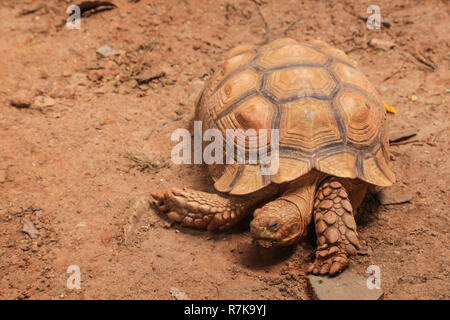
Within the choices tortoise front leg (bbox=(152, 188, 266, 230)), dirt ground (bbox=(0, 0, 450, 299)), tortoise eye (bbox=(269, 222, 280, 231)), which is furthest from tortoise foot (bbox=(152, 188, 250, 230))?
tortoise eye (bbox=(269, 222, 280, 231))

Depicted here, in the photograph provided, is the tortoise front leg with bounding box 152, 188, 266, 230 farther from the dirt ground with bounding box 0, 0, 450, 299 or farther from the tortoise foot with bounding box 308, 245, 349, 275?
the tortoise foot with bounding box 308, 245, 349, 275

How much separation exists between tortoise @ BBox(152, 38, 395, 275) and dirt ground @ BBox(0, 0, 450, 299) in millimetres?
231

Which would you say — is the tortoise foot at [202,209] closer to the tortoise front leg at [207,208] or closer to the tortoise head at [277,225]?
the tortoise front leg at [207,208]

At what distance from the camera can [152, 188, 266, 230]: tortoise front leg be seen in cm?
306

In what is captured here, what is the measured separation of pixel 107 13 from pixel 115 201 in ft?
9.80

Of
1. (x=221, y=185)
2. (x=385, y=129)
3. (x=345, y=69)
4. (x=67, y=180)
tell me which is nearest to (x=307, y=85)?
(x=345, y=69)

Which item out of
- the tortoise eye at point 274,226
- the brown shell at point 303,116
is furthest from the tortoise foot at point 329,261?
the brown shell at point 303,116

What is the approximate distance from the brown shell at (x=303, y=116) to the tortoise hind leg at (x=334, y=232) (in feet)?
0.57

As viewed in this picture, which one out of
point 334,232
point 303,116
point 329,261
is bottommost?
point 329,261

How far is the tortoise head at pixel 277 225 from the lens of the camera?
2.66 meters

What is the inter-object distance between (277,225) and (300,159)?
1.63 feet

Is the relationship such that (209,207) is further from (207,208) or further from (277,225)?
(277,225)

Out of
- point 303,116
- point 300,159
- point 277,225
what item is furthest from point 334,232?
point 303,116

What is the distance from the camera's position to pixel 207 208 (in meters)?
3.05
